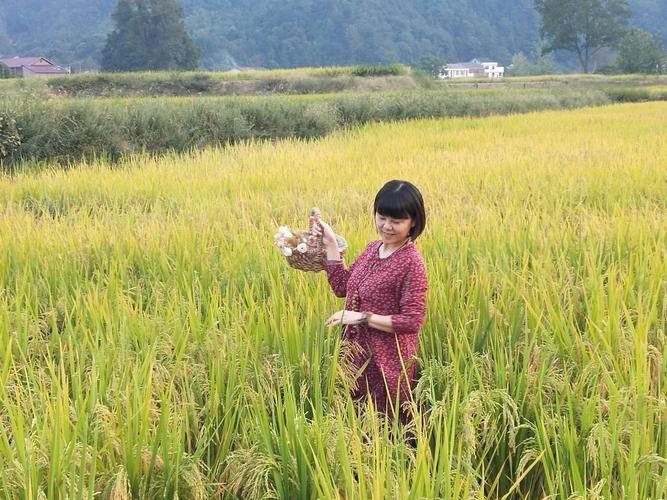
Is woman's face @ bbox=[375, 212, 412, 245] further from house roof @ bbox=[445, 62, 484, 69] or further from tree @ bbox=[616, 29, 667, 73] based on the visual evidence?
house roof @ bbox=[445, 62, 484, 69]

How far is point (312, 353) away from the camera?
1.92 metres

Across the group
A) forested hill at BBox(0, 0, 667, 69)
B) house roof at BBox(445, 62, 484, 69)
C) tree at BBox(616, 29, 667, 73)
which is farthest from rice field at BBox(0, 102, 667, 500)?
house roof at BBox(445, 62, 484, 69)

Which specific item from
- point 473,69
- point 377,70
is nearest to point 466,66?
point 473,69

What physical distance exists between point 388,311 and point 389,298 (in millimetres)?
47

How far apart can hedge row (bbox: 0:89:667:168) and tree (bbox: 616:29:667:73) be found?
40562 mm

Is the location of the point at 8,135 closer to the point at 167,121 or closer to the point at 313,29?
the point at 167,121

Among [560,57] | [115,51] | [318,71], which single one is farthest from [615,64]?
[560,57]

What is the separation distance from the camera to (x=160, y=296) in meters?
2.63

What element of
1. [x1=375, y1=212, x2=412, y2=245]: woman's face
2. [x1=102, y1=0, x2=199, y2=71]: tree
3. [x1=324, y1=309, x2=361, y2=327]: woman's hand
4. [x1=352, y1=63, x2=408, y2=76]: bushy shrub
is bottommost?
[x1=324, y1=309, x2=361, y2=327]: woman's hand

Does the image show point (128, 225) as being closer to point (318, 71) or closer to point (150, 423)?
point (150, 423)

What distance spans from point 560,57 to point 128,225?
9756 cm

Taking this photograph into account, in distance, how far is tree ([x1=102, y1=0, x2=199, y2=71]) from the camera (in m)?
44.4

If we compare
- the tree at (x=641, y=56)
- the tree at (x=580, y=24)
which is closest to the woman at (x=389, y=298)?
the tree at (x=641, y=56)

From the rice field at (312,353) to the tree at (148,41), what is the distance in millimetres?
42188
